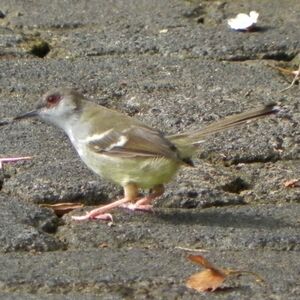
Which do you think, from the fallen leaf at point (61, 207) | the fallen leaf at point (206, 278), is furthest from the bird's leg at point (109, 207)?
the fallen leaf at point (206, 278)

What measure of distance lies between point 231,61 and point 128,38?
0.69m

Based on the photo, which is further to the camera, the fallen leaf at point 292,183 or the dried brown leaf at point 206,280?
the fallen leaf at point 292,183

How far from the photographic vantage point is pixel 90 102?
20.7 feet

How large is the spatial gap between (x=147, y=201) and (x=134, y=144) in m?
0.31

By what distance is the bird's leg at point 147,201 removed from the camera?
5.71 m

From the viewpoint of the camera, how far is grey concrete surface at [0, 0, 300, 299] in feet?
15.7

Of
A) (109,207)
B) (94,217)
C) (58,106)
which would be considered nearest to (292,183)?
(109,207)

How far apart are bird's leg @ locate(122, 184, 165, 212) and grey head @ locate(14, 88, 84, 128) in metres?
0.72

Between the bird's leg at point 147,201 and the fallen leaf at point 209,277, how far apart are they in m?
0.90

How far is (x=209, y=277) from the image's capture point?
4668 mm

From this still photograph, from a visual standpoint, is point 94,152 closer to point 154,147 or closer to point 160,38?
point 154,147

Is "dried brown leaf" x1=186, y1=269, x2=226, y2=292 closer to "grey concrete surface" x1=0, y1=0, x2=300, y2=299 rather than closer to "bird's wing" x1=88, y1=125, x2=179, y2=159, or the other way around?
"grey concrete surface" x1=0, y1=0, x2=300, y2=299

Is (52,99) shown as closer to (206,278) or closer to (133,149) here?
(133,149)

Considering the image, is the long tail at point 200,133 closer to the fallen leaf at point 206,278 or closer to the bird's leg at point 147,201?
the bird's leg at point 147,201
